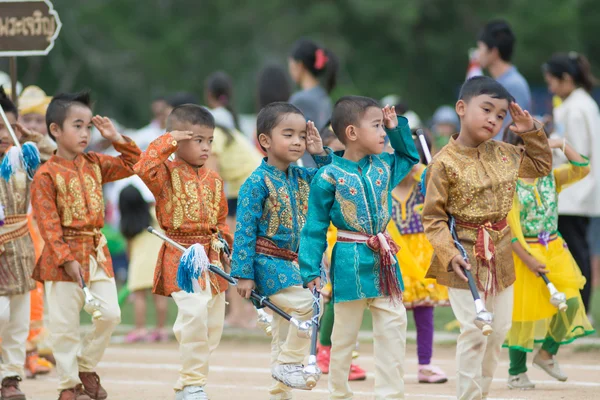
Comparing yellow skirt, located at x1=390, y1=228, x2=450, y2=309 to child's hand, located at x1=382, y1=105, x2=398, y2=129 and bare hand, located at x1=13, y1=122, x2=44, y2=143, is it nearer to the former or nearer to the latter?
child's hand, located at x1=382, y1=105, x2=398, y2=129

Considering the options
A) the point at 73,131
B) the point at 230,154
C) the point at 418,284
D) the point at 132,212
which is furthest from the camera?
the point at 132,212

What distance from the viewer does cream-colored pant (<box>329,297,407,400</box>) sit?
5816 millimetres

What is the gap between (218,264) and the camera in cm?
660

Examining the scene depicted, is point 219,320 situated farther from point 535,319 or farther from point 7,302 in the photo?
point 535,319

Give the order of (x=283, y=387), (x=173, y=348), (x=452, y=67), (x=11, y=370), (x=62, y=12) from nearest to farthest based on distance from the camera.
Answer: (x=283, y=387)
(x=11, y=370)
(x=173, y=348)
(x=452, y=67)
(x=62, y=12)

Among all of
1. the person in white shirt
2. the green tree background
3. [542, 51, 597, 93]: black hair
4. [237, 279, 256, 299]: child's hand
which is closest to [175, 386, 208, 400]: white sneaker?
[237, 279, 256, 299]: child's hand

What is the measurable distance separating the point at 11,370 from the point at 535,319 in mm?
Result: 3337

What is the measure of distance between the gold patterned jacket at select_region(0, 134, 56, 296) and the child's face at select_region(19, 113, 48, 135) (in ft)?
4.29

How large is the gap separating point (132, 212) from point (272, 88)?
1952 millimetres

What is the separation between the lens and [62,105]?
6.96 meters

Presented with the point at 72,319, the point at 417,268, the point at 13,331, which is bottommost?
the point at 13,331

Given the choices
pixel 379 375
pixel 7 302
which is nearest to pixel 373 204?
pixel 379 375

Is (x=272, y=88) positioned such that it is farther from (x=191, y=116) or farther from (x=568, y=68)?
(x=191, y=116)

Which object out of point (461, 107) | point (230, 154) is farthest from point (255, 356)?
point (461, 107)
